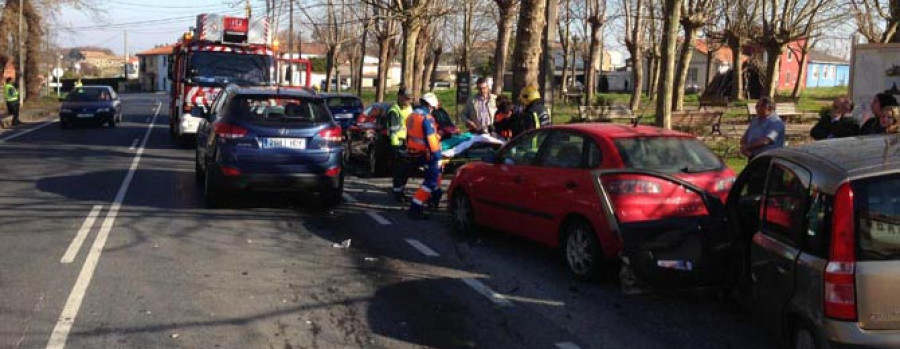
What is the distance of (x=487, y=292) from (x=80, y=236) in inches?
180

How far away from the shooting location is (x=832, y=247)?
4062 mm

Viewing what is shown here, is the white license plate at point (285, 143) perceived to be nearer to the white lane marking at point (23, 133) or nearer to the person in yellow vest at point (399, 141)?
the person in yellow vest at point (399, 141)

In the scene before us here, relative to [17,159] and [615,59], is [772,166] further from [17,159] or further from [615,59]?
[615,59]

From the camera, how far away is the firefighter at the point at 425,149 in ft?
33.7

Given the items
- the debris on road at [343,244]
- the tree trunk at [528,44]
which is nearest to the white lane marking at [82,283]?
the debris on road at [343,244]

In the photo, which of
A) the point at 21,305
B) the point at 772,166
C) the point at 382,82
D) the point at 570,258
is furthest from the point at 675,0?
the point at 382,82

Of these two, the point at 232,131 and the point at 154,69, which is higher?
the point at 154,69

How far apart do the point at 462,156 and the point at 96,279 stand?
292 inches

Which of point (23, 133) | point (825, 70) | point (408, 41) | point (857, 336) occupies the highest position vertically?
point (825, 70)

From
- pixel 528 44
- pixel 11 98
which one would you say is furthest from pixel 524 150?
pixel 11 98

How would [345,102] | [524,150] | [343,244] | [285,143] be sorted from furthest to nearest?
[345,102], [285,143], [343,244], [524,150]

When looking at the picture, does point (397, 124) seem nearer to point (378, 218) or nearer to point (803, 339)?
point (378, 218)

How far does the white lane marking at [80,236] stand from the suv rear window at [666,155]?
5036 millimetres

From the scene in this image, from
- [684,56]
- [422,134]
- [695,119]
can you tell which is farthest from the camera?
[684,56]
